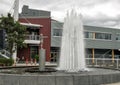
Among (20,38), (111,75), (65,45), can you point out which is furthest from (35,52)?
(111,75)

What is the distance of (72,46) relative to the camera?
50.7 feet

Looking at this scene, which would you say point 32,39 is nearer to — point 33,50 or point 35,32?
point 33,50

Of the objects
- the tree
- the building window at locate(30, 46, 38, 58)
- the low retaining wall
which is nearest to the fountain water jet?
the low retaining wall

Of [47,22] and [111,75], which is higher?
[47,22]

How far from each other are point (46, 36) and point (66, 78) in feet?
127

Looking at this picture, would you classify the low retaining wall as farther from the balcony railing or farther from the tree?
the balcony railing

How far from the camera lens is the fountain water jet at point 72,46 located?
15289mm

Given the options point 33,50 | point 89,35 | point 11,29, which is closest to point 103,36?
point 89,35

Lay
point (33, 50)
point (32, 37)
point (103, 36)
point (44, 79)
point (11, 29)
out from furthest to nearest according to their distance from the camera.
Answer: point (103, 36)
point (33, 50)
point (32, 37)
point (11, 29)
point (44, 79)

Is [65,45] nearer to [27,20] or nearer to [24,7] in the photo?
[27,20]

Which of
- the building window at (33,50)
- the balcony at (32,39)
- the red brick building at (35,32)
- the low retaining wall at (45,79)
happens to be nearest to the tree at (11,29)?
the balcony at (32,39)

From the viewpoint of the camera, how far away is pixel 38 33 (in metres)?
50.4

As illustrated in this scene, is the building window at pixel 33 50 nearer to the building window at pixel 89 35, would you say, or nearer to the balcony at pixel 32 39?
the balcony at pixel 32 39

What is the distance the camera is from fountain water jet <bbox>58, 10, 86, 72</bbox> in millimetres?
15289
